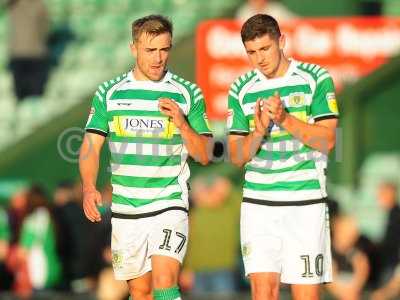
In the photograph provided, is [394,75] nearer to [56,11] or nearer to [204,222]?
[204,222]

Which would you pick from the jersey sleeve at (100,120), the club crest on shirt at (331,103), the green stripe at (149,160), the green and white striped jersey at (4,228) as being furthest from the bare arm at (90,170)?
the green and white striped jersey at (4,228)

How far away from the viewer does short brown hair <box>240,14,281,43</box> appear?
31.2 ft

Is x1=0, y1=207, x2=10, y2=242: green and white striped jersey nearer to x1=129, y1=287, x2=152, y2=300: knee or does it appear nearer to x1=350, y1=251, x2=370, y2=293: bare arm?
x1=350, y1=251, x2=370, y2=293: bare arm

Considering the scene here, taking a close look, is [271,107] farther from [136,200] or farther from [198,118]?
[136,200]

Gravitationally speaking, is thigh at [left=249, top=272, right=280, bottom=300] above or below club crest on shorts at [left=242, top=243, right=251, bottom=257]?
below

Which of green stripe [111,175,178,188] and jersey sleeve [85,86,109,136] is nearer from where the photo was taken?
green stripe [111,175,178,188]

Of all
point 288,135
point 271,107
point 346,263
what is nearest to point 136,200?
point 288,135

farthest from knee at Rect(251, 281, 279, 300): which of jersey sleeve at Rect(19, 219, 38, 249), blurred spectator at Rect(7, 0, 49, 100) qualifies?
blurred spectator at Rect(7, 0, 49, 100)

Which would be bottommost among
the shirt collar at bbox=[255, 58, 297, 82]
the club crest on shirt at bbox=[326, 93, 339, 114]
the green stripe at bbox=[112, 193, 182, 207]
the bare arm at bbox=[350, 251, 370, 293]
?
the bare arm at bbox=[350, 251, 370, 293]

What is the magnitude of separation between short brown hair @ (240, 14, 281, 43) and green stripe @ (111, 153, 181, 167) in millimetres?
966

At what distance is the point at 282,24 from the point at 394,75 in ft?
6.87

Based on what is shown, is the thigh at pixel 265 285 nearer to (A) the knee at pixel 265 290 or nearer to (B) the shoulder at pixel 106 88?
(A) the knee at pixel 265 290

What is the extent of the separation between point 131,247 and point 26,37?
34.4ft

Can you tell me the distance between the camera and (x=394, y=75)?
1673 cm
